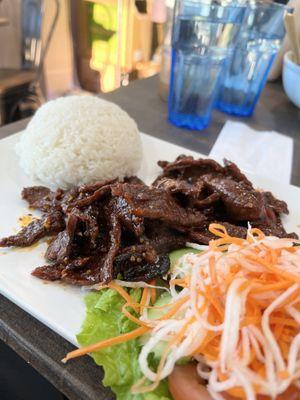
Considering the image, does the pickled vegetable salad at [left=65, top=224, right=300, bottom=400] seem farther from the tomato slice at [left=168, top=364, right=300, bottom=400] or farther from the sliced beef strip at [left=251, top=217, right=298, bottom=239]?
the sliced beef strip at [left=251, top=217, right=298, bottom=239]

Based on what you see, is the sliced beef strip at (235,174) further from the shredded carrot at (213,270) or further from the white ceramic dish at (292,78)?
the white ceramic dish at (292,78)

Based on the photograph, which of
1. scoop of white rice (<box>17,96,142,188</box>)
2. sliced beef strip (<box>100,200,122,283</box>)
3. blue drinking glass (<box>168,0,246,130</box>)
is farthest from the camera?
blue drinking glass (<box>168,0,246,130</box>)

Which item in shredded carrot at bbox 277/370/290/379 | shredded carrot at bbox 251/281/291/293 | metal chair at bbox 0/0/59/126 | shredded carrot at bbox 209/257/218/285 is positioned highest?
shredded carrot at bbox 251/281/291/293

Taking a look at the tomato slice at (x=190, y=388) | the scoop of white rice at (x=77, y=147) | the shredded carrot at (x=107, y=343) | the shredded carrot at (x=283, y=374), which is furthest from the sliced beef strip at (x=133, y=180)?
the shredded carrot at (x=283, y=374)

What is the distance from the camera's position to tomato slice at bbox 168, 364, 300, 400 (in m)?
0.77

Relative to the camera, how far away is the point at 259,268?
0.90 meters

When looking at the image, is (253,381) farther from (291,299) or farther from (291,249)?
(291,249)

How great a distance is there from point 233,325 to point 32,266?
67 cm

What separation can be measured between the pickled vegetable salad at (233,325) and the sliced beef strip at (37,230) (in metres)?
0.47

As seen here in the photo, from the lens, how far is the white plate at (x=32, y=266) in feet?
3.33

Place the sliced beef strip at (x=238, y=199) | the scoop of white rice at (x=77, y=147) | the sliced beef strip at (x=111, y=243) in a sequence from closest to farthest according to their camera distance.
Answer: the sliced beef strip at (x=111, y=243) < the sliced beef strip at (x=238, y=199) < the scoop of white rice at (x=77, y=147)

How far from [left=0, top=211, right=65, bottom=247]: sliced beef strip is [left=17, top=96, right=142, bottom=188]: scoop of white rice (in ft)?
1.02

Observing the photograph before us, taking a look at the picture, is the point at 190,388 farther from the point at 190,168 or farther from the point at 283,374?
the point at 190,168

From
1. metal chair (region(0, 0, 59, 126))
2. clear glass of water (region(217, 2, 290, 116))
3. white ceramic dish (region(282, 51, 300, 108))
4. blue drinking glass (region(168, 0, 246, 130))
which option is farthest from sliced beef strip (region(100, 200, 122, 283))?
metal chair (region(0, 0, 59, 126))
